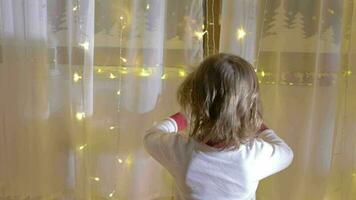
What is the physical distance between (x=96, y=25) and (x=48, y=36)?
14cm

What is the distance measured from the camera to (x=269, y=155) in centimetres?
101

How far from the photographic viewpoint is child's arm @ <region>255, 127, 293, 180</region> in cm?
100

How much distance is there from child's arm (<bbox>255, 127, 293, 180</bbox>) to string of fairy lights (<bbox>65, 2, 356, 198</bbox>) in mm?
216

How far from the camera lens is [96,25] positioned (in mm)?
1270

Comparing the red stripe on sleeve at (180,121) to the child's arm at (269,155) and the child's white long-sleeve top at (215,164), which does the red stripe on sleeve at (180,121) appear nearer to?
the child's white long-sleeve top at (215,164)

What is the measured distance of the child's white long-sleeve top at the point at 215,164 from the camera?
979 millimetres

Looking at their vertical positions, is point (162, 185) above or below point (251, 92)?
below

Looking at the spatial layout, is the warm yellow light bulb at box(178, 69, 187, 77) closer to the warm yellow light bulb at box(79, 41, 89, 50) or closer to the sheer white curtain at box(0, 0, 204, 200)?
the sheer white curtain at box(0, 0, 204, 200)

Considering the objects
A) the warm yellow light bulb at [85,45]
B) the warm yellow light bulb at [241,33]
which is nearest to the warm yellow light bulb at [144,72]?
the warm yellow light bulb at [85,45]

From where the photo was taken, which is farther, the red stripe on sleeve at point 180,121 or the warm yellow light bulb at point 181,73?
the warm yellow light bulb at point 181,73

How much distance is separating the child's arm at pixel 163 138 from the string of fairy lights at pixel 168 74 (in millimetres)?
212

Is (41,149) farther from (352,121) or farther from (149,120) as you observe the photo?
(352,121)

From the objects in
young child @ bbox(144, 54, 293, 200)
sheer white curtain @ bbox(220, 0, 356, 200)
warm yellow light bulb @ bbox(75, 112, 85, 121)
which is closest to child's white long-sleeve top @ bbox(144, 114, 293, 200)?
young child @ bbox(144, 54, 293, 200)

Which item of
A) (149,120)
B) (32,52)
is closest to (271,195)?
(149,120)
